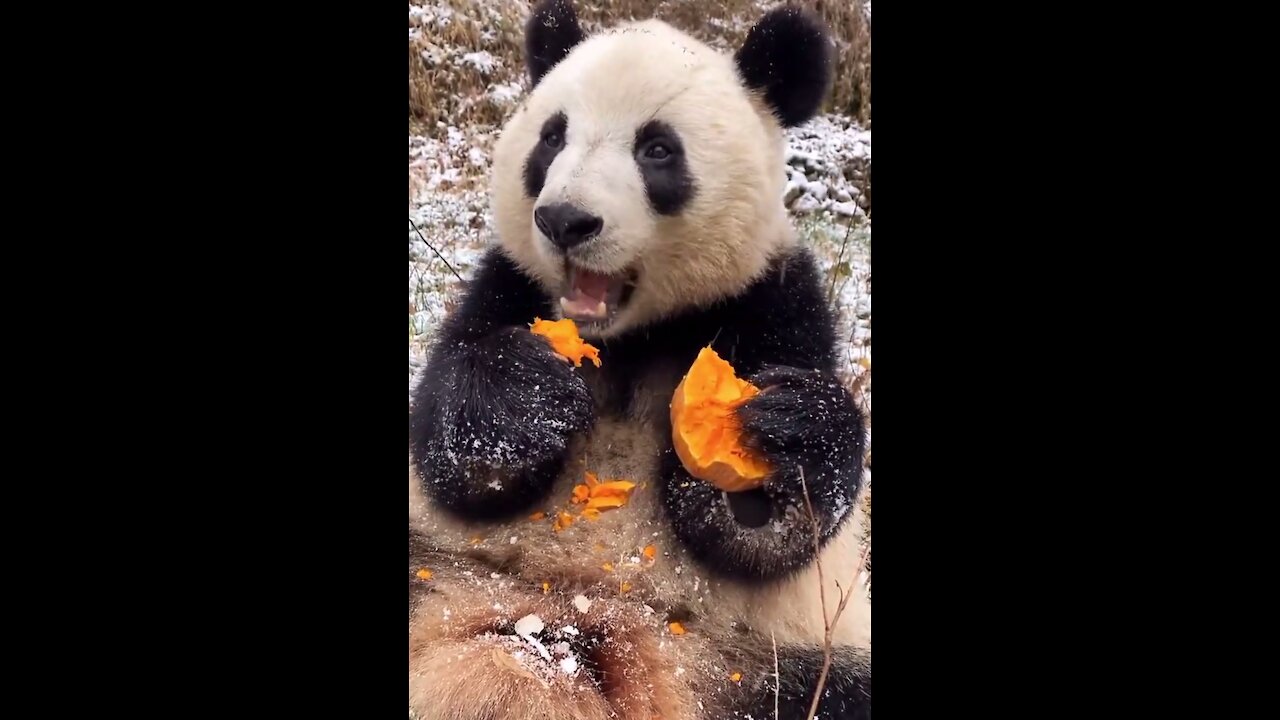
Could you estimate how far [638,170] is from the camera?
1.95 m

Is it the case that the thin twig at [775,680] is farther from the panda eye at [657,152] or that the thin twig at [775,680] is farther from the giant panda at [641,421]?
the panda eye at [657,152]

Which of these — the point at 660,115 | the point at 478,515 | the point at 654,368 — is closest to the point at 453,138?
the point at 660,115

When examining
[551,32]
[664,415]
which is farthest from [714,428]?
[551,32]

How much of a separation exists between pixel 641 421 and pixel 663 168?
0.56 meters

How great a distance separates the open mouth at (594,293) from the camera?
2016mm

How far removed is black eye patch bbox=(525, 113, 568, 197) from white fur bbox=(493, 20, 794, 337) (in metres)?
0.02

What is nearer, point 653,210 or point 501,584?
point 653,210

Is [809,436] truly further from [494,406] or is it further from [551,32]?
[551,32]

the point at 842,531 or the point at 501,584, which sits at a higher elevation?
the point at 842,531

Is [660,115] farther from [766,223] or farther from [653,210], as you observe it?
[766,223]

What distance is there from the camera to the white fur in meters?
1.94

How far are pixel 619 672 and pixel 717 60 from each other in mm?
1328

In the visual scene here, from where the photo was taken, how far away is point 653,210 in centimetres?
198

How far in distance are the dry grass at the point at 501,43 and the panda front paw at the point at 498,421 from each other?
0.54m
